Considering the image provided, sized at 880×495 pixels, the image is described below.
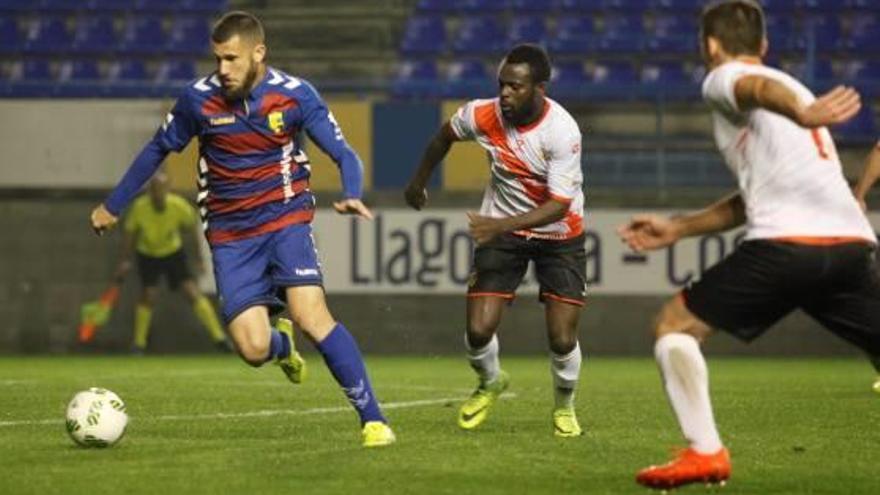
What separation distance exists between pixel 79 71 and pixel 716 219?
17.5m

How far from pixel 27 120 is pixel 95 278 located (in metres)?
1.78

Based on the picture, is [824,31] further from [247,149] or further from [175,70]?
[247,149]

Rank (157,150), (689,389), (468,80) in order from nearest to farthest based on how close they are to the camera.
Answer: (689,389)
(157,150)
(468,80)

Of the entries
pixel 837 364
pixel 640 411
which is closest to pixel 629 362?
pixel 837 364

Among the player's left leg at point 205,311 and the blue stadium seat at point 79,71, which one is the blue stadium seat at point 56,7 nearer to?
the blue stadium seat at point 79,71

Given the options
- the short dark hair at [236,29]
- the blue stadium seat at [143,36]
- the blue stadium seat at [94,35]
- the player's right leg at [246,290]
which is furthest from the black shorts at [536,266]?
the blue stadium seat at [94,35]

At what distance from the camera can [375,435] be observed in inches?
382

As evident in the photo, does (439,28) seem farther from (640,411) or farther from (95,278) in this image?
(640,411)

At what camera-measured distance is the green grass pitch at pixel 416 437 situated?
8.32 metres

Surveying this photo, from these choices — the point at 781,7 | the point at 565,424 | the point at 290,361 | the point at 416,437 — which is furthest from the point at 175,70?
the point at 416,437

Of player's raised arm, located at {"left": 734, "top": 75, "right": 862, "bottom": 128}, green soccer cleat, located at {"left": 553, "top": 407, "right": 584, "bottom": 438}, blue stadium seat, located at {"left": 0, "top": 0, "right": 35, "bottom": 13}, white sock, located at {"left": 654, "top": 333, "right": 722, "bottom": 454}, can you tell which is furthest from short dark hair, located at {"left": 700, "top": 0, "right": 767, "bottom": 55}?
blue stadium seat, located at {"left": 0, "top": 0, "right": 35, "bottom": 13}

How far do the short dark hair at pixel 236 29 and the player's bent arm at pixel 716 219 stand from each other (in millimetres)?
2687

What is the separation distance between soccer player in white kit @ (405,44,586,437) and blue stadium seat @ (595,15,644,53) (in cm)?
1235

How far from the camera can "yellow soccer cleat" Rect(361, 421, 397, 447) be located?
970cm
